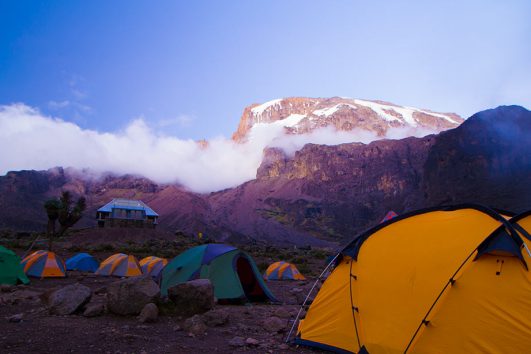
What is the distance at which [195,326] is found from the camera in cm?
842

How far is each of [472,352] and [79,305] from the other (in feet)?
26.9

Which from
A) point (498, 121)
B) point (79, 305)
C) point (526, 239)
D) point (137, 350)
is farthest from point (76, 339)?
point (498, 121)

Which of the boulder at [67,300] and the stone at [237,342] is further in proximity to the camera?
the boulder at [67,300]

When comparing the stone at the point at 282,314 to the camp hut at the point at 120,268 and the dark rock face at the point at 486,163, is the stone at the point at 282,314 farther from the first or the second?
the dark rock face at the point at 486,163

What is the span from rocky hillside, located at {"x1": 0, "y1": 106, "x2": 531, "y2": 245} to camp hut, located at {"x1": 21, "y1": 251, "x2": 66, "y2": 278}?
4349cm

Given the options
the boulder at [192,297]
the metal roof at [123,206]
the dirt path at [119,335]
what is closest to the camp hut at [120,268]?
the dirt path at [119,335]

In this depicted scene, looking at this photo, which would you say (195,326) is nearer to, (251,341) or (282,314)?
(251,341)

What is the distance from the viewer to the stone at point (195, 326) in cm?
832

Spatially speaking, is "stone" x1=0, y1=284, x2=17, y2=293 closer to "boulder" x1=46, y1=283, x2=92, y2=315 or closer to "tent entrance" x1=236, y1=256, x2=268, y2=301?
"boulder" x1=46, y1=283, x2=92, y2=315

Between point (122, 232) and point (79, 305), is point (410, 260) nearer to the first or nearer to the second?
point (79, 305)

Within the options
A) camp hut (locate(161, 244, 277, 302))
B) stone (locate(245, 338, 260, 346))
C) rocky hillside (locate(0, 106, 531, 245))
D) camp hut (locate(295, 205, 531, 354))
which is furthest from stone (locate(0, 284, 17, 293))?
rocky hillside (locate(0, 106, 531, 245))

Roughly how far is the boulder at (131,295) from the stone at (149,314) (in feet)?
1.28

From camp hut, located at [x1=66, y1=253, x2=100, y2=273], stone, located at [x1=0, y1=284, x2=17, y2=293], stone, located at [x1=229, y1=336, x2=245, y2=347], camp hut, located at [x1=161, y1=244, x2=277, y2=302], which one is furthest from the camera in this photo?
camp hut, located at [x1=66, y1=253, x2=100, y2=273]

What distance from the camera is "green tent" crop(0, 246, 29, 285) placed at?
52.7ft
